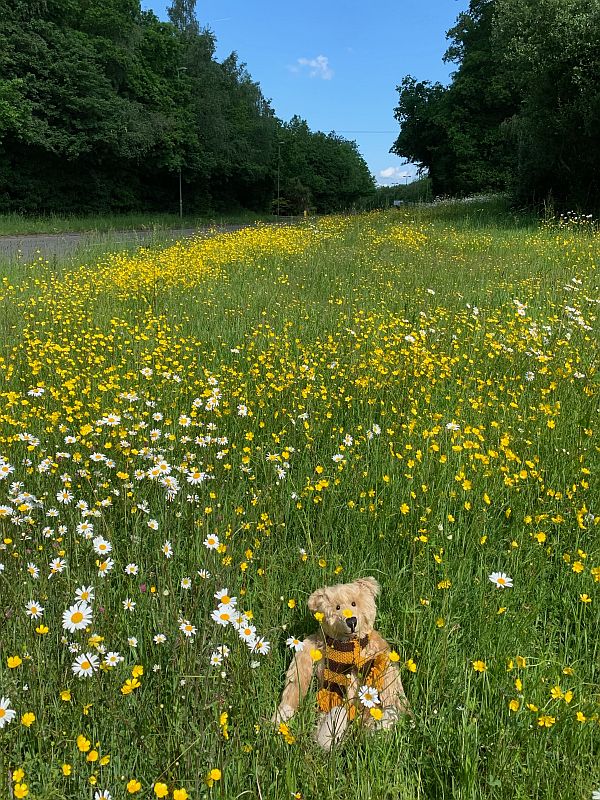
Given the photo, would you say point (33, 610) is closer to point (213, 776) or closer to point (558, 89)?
point (213, 776)

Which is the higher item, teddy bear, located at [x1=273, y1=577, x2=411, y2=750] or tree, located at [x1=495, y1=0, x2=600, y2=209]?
tree, located at [x1=495, y1=0, x2=600, y2=209]

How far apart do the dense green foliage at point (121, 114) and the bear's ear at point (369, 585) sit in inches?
1128

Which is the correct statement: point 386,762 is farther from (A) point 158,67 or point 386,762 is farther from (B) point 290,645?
(A) point 158,67

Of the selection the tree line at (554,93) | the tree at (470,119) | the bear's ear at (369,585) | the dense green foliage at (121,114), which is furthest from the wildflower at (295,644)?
the tree at (470,119)

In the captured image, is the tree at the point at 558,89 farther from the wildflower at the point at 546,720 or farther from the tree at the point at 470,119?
the tree at the point at 470,119

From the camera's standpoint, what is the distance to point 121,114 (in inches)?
1169

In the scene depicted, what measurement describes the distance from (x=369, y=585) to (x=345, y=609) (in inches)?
9.4

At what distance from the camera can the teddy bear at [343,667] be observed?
5.74 feet

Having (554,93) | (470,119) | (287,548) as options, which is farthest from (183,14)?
(287,548)

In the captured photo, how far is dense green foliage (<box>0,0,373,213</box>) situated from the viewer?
2631cm

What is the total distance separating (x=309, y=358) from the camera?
175 inches

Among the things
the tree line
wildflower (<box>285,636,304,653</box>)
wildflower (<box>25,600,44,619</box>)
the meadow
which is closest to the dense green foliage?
the tree line

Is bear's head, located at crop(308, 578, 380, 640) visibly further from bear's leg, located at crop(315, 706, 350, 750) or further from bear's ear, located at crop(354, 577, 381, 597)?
bear's leg, located at crop(315, 706, 350, 750)

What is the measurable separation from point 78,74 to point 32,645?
3199 cm
